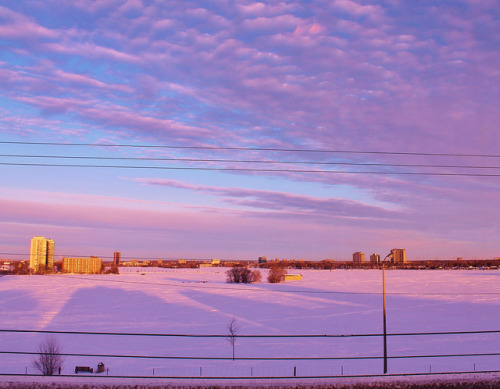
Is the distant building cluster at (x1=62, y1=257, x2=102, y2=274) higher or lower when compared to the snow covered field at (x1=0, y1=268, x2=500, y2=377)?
lower

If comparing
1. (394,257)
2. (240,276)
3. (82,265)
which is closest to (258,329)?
(394,257)

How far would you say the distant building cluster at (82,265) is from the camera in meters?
187

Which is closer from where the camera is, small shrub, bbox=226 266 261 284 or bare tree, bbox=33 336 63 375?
bare tree, bbox=33 336 63 375

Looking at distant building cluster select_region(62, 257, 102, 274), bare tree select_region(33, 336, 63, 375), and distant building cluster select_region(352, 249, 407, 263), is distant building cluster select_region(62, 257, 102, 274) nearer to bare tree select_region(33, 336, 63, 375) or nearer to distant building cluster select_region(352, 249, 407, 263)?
distant building cluster select_region(352, 249, 407, 263)

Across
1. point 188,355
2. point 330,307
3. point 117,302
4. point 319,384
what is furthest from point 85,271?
point 319,384

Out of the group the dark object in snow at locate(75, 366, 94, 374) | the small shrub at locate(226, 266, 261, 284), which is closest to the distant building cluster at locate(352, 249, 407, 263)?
the dark object in snow at locate(75, 366, 94, 374)

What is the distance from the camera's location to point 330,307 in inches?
2232

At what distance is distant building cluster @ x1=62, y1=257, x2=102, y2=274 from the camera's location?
186875 millimetres

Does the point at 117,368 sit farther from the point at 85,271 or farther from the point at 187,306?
the point at 85,271

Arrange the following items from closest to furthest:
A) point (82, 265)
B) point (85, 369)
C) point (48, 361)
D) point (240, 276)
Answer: point (85, 369) < point (48, 361) < point (240, 276) < point (82, 265)

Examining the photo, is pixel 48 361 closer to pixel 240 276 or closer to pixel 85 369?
pixel 85 369

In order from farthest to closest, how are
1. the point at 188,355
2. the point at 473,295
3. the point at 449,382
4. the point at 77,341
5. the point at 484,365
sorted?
the point at 473,295, the point at 77,341, the point at 188,355, the point at 484,365, the point at 449,382

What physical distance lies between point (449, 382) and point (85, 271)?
185 meters

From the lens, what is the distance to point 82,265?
632ft
